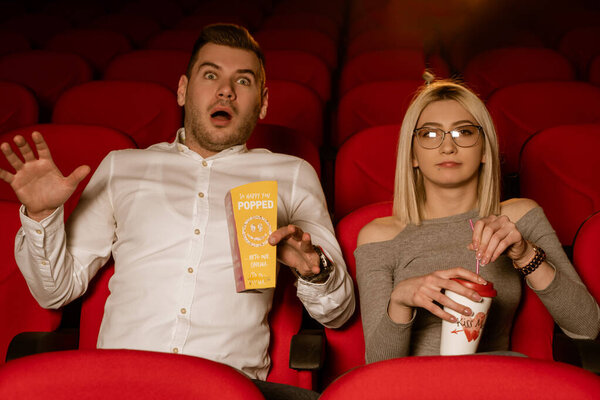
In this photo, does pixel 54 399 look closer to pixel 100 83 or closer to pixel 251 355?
pixel 251 355

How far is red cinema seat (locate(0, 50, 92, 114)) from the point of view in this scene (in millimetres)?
2260

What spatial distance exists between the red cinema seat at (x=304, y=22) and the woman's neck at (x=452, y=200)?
89.5 inches

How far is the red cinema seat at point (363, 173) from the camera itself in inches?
59.5

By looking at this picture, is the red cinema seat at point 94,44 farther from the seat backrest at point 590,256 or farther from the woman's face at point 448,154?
the seat backrest at point 590,256

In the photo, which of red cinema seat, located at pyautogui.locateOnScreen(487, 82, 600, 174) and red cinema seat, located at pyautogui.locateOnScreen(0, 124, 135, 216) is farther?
red cinema seat, located at pyautogui.locateOnScreen(487, 82, 600, 174)

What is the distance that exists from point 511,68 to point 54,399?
221cm

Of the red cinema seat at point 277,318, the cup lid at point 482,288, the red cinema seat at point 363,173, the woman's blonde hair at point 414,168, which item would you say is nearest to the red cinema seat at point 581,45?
the red cinema seat at point 363,173

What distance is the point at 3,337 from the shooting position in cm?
103

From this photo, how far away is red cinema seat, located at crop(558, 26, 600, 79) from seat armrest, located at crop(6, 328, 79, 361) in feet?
7.60

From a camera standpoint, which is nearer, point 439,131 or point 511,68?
point 439,131

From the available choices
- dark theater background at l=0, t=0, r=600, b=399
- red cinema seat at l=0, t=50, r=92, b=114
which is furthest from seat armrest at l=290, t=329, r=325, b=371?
red cinema seat at l=0, t=50, r=92, b=114

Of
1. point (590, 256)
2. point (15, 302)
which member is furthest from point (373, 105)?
point (15, 302)

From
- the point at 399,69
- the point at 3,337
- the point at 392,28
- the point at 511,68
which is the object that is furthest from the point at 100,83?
the point at 392,28

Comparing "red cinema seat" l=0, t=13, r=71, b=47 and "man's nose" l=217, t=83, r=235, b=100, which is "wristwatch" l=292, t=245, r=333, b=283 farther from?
"red cinema seat" l=0, t=13, r=71, b=47
